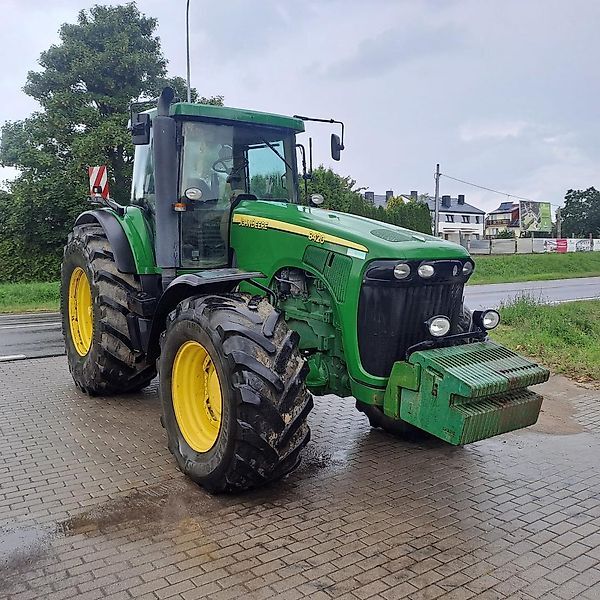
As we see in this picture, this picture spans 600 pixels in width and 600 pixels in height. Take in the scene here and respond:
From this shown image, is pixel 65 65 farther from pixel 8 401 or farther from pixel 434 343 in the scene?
pixel 434 343

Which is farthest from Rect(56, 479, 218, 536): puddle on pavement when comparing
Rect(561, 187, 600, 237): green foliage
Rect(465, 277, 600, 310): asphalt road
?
Rect(561, 187, 600, 237): green foliage

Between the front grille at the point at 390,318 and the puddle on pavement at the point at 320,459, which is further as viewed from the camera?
the puddle on pavement at the point at 320,459

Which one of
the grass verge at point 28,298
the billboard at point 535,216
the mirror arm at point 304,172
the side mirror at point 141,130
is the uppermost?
the billboard at point 535,216

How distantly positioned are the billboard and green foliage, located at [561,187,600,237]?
5.48 metres

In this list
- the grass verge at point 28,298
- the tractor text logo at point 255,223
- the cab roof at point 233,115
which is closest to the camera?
the tractor text logo at point 255,223

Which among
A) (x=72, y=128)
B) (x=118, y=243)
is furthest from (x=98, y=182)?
(x=118, y=243)

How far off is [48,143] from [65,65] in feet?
9.10

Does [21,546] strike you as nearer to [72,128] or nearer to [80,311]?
[80,311]

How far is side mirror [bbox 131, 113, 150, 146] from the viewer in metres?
5.52

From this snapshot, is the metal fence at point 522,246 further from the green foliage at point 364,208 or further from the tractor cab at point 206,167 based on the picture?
the tractor cab at point 206,167

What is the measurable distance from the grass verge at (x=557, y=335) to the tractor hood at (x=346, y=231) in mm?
4337

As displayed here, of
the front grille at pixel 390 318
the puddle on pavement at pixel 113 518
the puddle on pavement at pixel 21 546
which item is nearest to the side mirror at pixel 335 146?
the front grille at pixel 390 318

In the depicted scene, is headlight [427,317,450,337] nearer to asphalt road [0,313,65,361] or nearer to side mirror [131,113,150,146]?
side mirror [131,113,150,146]

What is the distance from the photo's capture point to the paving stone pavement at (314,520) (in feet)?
11.0
